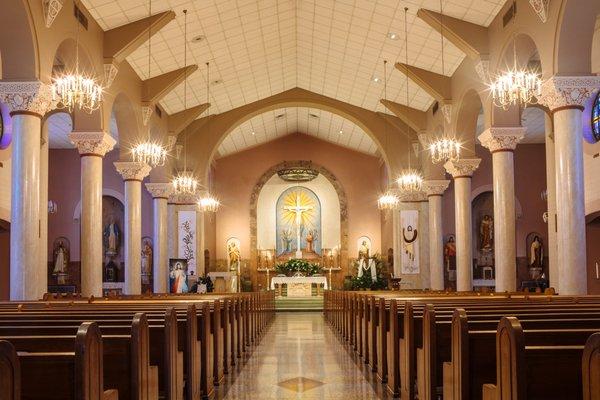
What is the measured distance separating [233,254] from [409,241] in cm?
A: 926

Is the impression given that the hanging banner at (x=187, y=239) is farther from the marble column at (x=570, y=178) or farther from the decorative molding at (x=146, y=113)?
the marble column at (x=570, y=178)

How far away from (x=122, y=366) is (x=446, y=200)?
2284cm

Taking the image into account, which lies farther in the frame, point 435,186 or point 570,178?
point 435,186

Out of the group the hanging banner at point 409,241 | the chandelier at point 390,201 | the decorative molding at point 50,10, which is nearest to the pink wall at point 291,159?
the hanging banner at point 409,241

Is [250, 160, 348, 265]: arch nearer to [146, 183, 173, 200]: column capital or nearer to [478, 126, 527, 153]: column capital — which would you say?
[146, 183, 173, 200]: column capital

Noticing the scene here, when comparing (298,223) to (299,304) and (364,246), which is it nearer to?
(364,246)

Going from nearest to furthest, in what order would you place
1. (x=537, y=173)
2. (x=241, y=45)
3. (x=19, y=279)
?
(x=19, y=279) < (x=241, y=45) < (x=537, y=173)

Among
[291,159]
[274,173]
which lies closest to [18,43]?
[274,173]

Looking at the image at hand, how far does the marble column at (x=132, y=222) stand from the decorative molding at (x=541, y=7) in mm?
9726

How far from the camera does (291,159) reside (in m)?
29.5

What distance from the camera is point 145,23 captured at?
1361cm

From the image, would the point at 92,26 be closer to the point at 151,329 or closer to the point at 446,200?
the point at 151,329

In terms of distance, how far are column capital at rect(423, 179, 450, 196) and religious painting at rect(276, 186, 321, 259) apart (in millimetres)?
10235

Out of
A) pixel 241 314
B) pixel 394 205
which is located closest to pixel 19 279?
pixel 241 314
